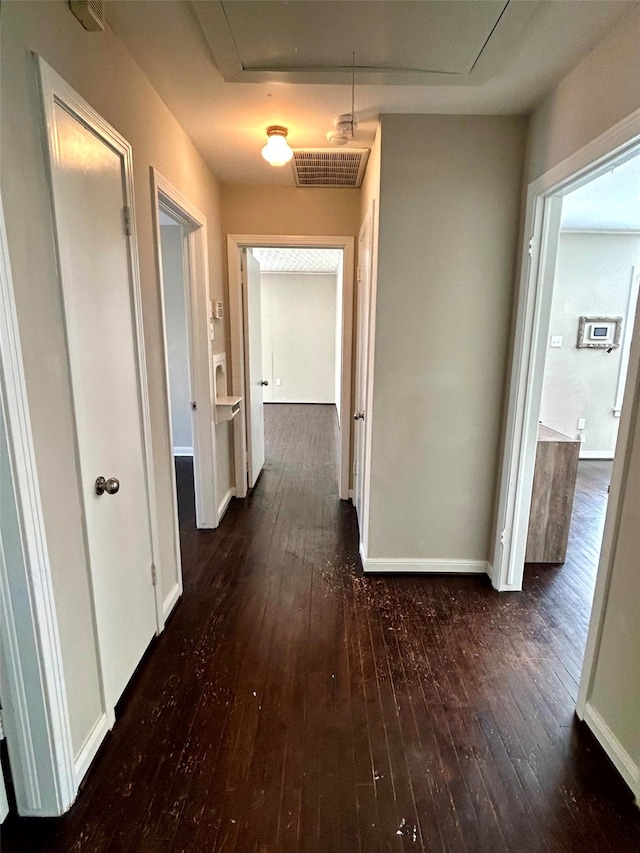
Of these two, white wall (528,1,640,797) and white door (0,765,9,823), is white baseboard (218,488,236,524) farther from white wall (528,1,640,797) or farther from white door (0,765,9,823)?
white wall (528,1,640,797)

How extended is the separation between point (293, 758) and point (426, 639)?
0.87m

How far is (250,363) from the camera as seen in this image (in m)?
3.82

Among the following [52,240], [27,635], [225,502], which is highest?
[52,240]

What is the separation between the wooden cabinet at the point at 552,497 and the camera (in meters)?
2.67

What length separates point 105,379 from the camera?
5.16 ft

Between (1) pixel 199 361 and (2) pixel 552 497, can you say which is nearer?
(2) pixel 552 497

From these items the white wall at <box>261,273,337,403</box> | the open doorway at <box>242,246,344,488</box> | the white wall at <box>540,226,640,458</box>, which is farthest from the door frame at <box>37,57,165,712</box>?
the white wall at <box>261,273,337,403</box>

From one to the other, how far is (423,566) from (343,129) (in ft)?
8.13

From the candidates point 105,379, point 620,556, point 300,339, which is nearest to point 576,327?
point 620,556

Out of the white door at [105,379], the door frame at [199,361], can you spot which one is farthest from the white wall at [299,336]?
the white door at [105,379]

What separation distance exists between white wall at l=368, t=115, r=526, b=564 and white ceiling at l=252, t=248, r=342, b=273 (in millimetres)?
3514

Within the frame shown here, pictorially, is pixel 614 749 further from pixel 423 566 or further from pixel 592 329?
pixel 592 329

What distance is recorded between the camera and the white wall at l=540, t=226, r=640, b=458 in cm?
478

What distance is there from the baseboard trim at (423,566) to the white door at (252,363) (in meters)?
1.73
